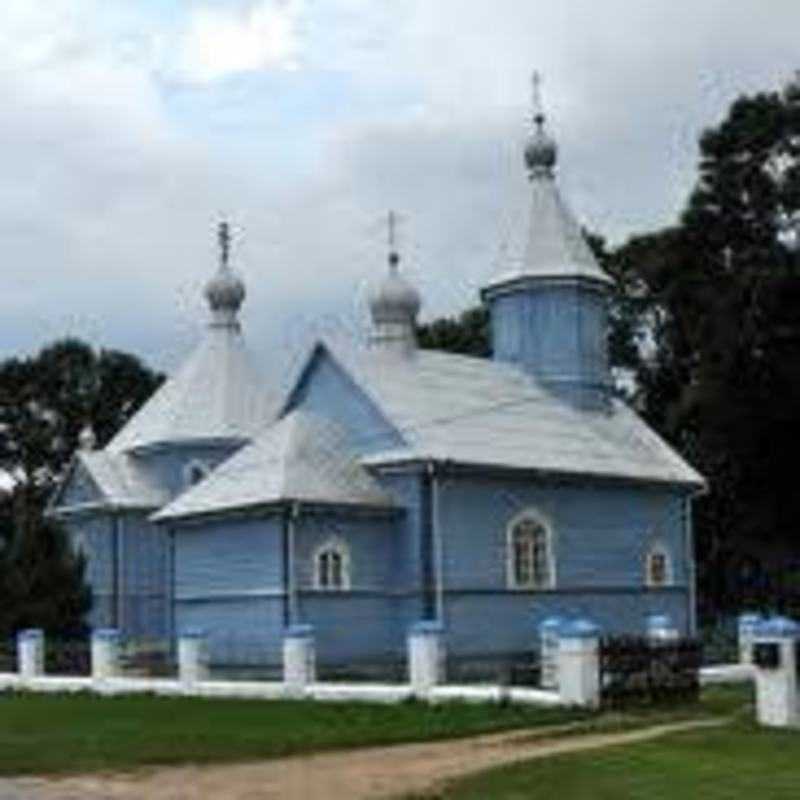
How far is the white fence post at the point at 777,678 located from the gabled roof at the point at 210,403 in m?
25.8

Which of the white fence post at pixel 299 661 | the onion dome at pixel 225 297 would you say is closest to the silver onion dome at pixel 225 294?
the onion dome at pixel 225 297

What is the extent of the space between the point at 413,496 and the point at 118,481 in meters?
11.8

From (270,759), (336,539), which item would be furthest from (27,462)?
(270,759)

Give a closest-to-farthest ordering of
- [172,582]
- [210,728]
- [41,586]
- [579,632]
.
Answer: [210,728] < [579,632] < [172,582] < [41,586]

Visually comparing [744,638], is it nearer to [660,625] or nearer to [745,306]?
[660,625]

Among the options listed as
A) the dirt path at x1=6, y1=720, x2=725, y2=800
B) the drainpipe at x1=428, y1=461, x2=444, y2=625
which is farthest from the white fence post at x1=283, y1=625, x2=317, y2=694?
the dirt path at x1=6, y1=720, x2=725, y2=800

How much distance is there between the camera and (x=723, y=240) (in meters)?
49.4

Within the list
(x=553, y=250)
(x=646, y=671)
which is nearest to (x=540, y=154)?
(x=553, y=250)

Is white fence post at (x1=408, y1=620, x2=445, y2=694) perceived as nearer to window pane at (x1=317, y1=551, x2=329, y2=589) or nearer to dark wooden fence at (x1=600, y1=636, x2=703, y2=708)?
dark wooden fence at (x1=600, y1=636, x2=703, y2=708)

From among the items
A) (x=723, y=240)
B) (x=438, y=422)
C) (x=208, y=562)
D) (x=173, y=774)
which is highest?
(x=723, y=240)

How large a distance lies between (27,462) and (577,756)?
6160 cm

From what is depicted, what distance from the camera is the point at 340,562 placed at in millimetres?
38969

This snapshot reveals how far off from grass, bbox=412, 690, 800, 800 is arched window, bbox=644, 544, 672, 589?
21.4m

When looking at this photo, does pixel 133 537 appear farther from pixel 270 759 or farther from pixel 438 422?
pixel 270 759
